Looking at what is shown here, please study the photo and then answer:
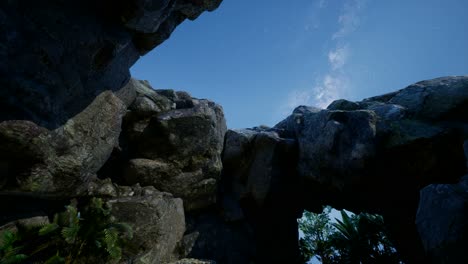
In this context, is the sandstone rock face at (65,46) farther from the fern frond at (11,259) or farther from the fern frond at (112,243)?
the fern frond at (112,243)

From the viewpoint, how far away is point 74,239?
8578 mm

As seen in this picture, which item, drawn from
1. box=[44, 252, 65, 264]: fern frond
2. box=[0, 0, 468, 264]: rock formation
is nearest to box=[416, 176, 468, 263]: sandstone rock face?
box=[0, 0, 468, 264]: rock formation

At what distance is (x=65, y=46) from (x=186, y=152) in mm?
7794

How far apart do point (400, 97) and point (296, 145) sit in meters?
6.41

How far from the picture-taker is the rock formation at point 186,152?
23.0 ft

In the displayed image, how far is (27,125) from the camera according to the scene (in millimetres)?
6969

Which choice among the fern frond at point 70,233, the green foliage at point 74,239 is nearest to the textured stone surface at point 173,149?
the green foliage at point 74,239

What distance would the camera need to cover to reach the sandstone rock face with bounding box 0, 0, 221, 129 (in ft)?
20.8

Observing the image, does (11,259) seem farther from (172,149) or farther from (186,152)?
(186,152)

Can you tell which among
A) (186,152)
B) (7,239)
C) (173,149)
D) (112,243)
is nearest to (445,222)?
(112,243)

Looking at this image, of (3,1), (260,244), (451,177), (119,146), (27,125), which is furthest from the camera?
(260,244)

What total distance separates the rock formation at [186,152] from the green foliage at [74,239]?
786 millimetres

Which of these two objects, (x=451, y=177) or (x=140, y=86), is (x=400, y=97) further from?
(x=140, y=86)

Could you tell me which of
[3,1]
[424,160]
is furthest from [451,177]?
[3,1]
